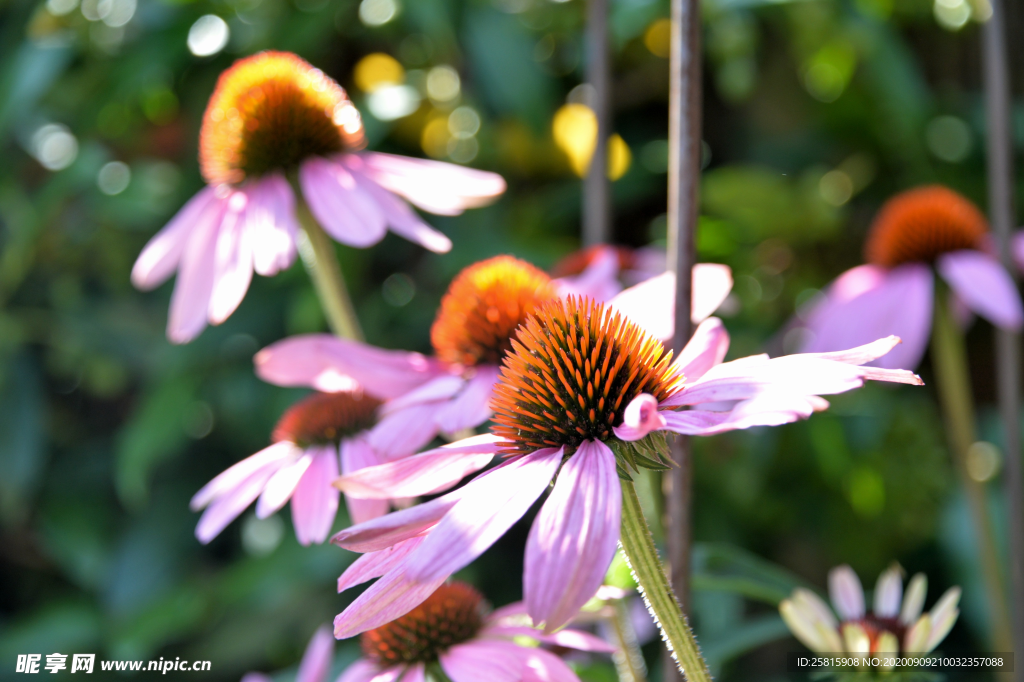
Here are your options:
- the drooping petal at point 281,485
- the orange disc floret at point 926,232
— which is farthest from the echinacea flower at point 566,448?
the orange disc floret at point 926,232

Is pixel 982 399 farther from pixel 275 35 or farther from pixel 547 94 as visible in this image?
pixel 275 35

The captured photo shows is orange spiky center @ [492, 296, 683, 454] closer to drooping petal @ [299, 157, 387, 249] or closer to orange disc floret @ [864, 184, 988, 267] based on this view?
drooping petal @ [299, 157, 387, 249]

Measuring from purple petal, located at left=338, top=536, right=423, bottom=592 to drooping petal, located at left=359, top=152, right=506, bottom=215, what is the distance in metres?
0.20

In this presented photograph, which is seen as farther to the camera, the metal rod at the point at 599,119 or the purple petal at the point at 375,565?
the metal rod at the point at 599,119

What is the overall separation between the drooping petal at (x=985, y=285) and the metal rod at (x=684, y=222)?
28 cm

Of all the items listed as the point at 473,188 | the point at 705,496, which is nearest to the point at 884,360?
the point at 473,188

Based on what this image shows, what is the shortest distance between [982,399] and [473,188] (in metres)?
1.03

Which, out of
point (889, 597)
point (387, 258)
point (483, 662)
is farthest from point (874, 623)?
point (387, 258)

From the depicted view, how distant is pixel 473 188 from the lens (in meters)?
0.43

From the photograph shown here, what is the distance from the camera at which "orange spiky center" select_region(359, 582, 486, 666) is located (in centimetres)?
33

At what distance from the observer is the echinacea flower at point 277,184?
0.40 metres

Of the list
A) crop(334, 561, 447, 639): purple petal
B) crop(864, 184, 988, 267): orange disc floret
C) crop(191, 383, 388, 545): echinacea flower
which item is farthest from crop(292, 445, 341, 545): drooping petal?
crop(864, 184, 988, 267): orange disc floret

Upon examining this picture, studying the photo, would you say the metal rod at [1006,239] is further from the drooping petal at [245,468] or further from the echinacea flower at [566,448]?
the drooping petal at [245,468]

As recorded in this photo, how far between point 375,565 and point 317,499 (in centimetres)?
12
